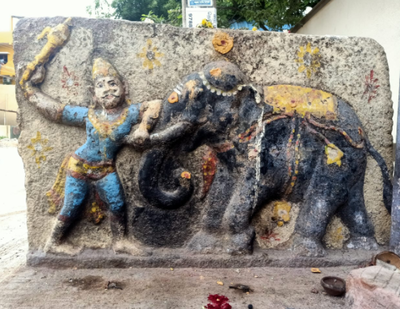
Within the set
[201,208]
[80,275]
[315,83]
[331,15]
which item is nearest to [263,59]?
[315,83]

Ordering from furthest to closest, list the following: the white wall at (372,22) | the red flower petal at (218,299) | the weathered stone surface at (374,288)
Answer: the white wall at (372,22)
the red flower petal at (218,299)
the weathered stone surface at (374,288)

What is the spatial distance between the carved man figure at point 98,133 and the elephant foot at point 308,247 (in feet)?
4.22

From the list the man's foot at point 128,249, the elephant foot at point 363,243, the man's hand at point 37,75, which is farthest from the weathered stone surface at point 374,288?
the man's hand at point 37,75

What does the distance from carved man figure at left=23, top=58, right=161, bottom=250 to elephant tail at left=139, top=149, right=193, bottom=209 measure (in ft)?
0.52

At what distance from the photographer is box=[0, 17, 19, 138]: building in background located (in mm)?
15719

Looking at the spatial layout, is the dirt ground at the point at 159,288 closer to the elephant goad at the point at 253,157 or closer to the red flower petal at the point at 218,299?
the red flower petal at the point at 218,299

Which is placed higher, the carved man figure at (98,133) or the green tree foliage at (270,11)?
the green tree foliage at (270,11)

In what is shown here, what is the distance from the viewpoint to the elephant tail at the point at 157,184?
7.72 feet

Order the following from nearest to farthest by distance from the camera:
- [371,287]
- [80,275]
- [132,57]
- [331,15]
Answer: [371,287], [80,275], [132,57], [331,15]

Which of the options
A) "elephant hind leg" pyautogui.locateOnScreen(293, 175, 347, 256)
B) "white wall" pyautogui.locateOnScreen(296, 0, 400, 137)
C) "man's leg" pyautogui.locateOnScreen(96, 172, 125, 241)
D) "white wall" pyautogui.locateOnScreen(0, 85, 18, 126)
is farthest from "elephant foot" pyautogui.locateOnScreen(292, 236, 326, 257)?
"white wall" pyautogui.locateOnScreen(0, 85, 18, 126)

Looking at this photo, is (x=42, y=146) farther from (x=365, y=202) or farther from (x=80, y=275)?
(x=365, y=202)

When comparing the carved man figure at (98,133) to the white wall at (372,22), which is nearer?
the carved man figure at (98,133)

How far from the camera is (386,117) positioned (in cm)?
255

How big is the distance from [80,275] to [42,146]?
930 millimetres
